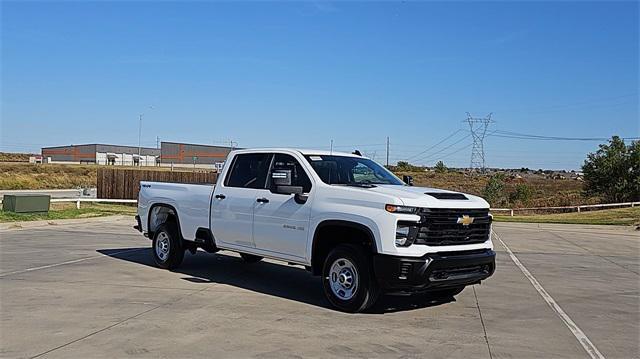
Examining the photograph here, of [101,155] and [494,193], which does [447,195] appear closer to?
[494,193]

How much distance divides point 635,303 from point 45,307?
8.41 meters

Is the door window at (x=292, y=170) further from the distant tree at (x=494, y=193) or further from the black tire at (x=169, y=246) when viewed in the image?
the distant tree at (x=494, y=193)

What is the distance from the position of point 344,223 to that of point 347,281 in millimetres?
759

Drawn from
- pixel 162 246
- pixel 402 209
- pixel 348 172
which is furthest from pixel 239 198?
pixel 402 209

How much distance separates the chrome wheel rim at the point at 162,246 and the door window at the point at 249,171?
195 centimetres

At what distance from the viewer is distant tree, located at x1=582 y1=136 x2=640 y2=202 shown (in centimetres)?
4922

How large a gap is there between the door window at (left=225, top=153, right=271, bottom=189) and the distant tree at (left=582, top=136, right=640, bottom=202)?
46.0 m

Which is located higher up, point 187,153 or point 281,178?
point 187,153

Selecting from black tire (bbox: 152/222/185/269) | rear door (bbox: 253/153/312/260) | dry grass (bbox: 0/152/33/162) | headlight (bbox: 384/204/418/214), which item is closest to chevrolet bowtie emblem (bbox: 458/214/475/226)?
headlight (bbox: 384/204/418/214)

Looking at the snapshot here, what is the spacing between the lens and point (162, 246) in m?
11.5

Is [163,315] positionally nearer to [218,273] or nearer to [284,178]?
[284,178]

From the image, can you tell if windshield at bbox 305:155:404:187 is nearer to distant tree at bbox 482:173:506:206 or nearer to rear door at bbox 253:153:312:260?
rear door at bbox 253:153:312:260

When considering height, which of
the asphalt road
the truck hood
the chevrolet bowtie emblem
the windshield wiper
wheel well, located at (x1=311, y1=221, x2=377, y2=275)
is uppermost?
the windshield wiper

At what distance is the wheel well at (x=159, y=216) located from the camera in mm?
11312
